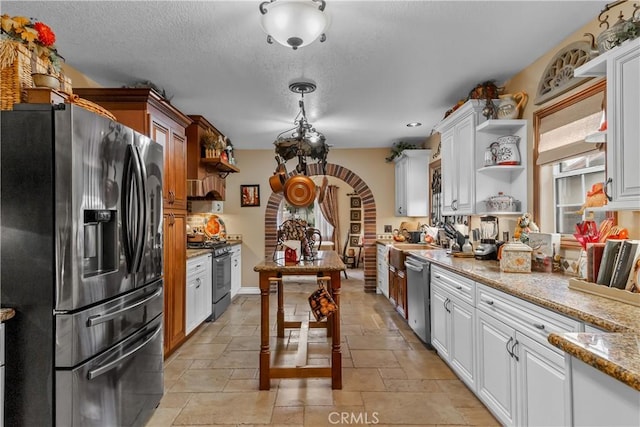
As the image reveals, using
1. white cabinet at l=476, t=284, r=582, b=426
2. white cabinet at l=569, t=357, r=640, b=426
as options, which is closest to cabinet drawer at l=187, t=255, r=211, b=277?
white cabinet at l=476, t=284, r=582, b=426

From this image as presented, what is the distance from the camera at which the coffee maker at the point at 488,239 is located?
301 cm

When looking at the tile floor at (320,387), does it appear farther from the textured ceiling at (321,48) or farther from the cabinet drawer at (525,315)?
the textured ceiling at (321,48)

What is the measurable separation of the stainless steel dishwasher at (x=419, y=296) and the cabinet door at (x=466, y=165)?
688mm

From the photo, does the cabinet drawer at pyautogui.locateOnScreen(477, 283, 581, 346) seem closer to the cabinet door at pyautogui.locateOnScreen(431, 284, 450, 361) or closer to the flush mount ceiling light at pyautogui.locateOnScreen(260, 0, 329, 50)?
the cabinet door at pyautogui.locateOnScreen(431, 284, 450, 361)

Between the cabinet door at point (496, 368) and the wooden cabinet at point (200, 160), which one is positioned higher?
the wooden cabinet at point (200, 160)

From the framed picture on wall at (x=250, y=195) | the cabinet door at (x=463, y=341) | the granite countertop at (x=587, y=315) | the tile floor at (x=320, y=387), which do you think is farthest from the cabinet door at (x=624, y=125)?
the framed picture on wall at (x=250, y=195)

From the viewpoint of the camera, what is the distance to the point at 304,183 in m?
2.72

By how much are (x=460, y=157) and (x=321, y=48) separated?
70.4 inches

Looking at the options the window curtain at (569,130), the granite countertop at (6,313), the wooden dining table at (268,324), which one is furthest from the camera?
the wooden dining table at (268,324)

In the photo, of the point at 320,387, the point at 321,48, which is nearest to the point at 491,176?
the point at 321,48

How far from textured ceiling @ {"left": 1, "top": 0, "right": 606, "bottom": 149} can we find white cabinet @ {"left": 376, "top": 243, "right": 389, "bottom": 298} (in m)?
2.36

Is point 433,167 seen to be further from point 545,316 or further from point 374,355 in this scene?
point 545,316

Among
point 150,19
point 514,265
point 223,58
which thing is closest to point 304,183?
point 223,58

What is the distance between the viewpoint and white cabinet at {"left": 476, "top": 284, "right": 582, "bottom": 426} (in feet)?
4.94
